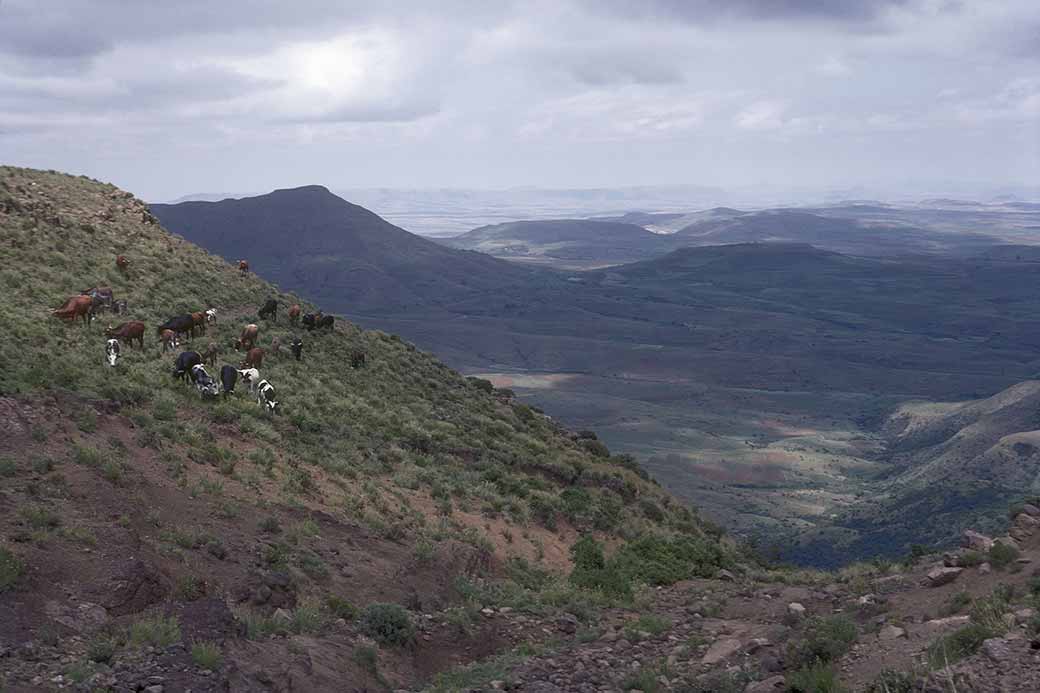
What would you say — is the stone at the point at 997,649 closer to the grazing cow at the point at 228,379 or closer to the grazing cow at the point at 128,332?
the grazing cow at the point at 228,379

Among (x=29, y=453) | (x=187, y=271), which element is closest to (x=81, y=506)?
(x=29, y=453)

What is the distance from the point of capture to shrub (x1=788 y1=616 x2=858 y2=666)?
9805mm

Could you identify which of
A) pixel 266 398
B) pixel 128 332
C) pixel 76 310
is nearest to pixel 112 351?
pixel 128 332

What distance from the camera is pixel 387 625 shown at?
37.2 ft

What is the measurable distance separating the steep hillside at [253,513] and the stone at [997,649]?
606 centimetres

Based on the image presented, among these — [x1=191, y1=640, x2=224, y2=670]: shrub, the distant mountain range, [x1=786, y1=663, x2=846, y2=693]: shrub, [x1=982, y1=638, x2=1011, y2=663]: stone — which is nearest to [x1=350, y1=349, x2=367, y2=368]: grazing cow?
[x1=191, y1=640, x2=224, y2=670]: shrub

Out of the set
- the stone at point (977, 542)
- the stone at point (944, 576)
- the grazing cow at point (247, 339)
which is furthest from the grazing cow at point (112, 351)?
the stone at point (977, 542)

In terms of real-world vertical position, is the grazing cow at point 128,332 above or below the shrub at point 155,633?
above

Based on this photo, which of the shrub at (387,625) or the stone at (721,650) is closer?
the stone at (721,650)

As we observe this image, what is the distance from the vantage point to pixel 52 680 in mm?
7992

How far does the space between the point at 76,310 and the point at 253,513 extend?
10.8 m

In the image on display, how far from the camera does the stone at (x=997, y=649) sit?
27.2 ft

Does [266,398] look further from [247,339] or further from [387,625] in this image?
[387,625]

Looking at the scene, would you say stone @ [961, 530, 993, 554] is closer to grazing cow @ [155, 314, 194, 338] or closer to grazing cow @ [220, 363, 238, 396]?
grazing cow @ [220, 363, 238, 396]
